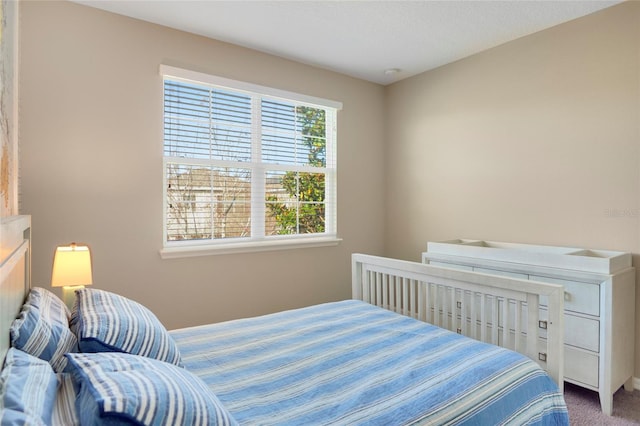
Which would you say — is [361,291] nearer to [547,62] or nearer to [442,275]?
[442,275]

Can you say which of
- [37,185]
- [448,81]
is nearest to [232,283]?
[37,185]

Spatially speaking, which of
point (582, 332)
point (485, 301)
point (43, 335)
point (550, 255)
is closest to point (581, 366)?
point (582, 332)

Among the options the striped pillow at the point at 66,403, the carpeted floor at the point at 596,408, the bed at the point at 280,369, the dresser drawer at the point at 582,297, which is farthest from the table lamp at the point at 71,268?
the carpeted floor at the point at 596,408

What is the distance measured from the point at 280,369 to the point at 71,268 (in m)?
1.35

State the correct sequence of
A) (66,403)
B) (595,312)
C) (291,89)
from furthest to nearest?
(291,89)
(595,312)
(66,403)

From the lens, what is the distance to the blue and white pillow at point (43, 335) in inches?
43.2

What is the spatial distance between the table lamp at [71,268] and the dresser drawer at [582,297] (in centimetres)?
262

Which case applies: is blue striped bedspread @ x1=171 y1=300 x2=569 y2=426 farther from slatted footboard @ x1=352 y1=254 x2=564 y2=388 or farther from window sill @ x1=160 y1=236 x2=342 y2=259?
window sill @ x1=160 y1=236 x2=342 y2=259

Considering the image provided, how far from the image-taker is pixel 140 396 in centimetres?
78

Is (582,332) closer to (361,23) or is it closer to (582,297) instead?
(582,297)

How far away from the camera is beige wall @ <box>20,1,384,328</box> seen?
7.56 ft

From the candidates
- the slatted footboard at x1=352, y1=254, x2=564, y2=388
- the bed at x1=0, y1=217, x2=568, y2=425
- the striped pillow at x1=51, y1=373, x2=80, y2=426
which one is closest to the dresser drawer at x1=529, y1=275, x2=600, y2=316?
the slatted footboard at x1=352, y1=254, x2=564, y2=388

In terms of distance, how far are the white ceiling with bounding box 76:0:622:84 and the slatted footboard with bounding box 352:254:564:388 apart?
1684 mm

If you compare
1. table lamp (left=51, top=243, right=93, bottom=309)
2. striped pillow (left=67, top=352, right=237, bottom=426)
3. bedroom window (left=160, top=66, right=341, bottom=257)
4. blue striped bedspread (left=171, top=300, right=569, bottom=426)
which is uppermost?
bedroom window (left=160, top=66, right=341, bottom=257)
